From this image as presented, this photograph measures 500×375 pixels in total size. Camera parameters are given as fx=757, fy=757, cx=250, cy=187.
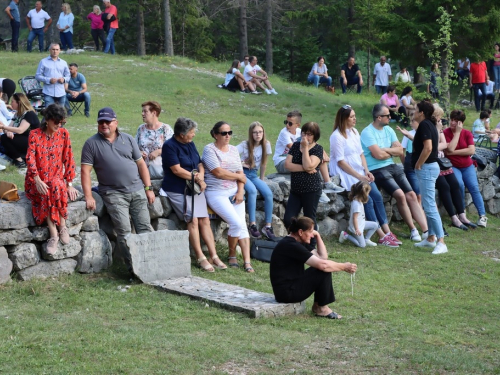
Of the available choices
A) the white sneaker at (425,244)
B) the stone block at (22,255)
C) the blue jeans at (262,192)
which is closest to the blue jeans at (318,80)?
the white sneaker at (425,244)

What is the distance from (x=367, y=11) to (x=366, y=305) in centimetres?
2492

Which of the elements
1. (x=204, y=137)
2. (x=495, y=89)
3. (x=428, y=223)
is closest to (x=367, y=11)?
(x=495, y=89)

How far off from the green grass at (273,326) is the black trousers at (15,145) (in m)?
0.50

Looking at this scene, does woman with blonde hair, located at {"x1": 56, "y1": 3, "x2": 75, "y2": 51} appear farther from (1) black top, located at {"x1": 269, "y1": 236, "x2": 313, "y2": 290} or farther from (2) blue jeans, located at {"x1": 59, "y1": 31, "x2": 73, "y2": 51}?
(1) black top, located at {"x1": 269, "y1": 236, "x2": 313, "y2": 290}

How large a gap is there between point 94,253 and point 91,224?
0.33 meters

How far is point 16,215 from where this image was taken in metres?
8.01

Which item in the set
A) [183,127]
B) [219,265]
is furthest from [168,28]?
[219,265]

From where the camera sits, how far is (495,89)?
2477 cm

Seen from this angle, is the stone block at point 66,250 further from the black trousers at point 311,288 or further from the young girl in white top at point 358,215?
the young girl in white top at point 358,215

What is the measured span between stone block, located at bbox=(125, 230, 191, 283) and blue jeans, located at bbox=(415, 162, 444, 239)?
407 centimetres

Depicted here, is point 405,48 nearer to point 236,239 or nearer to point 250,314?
point 236,239

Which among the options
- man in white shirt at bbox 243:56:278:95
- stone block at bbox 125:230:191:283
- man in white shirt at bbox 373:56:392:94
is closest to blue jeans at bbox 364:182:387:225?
stone block at bbox 125:230:191:283

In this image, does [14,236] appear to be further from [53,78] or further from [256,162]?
[53,78]

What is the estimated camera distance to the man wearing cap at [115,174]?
8.53 m
